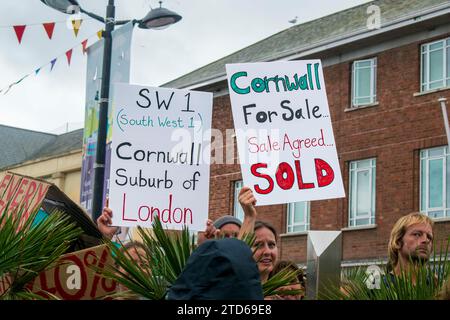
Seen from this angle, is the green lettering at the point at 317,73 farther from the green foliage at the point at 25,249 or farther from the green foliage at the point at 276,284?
the green foliage at the point at 25,249

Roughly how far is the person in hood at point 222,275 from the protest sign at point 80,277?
158 cm

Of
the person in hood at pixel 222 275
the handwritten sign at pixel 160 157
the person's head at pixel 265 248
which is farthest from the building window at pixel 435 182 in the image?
the person in hood at pixel 222 275

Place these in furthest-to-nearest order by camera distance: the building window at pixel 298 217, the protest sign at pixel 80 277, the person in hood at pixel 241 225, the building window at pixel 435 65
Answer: the building window at pixel 298 217, the building window at pixel 435 65, the person in hood at pixel 241 225, the protest sign at pixel 80 277

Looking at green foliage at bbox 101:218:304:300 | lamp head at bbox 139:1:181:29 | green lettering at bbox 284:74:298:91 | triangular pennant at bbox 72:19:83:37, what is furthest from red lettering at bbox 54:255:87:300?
triangular pennant at bbox 72:19:83:37

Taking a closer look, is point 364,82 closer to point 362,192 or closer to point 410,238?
point 362,192

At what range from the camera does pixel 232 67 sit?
7773 mm

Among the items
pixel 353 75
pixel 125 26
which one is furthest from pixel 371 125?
pixel 125 26

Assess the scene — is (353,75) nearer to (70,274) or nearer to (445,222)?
(445,222)

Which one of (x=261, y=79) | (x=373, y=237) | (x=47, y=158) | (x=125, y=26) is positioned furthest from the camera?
(x=47, y=158)

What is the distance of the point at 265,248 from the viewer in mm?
5785

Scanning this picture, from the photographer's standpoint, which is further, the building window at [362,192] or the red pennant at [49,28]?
the building window at [362,192]

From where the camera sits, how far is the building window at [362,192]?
84.3 ft

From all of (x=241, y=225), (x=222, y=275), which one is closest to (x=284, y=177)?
(x=241, y=225)
